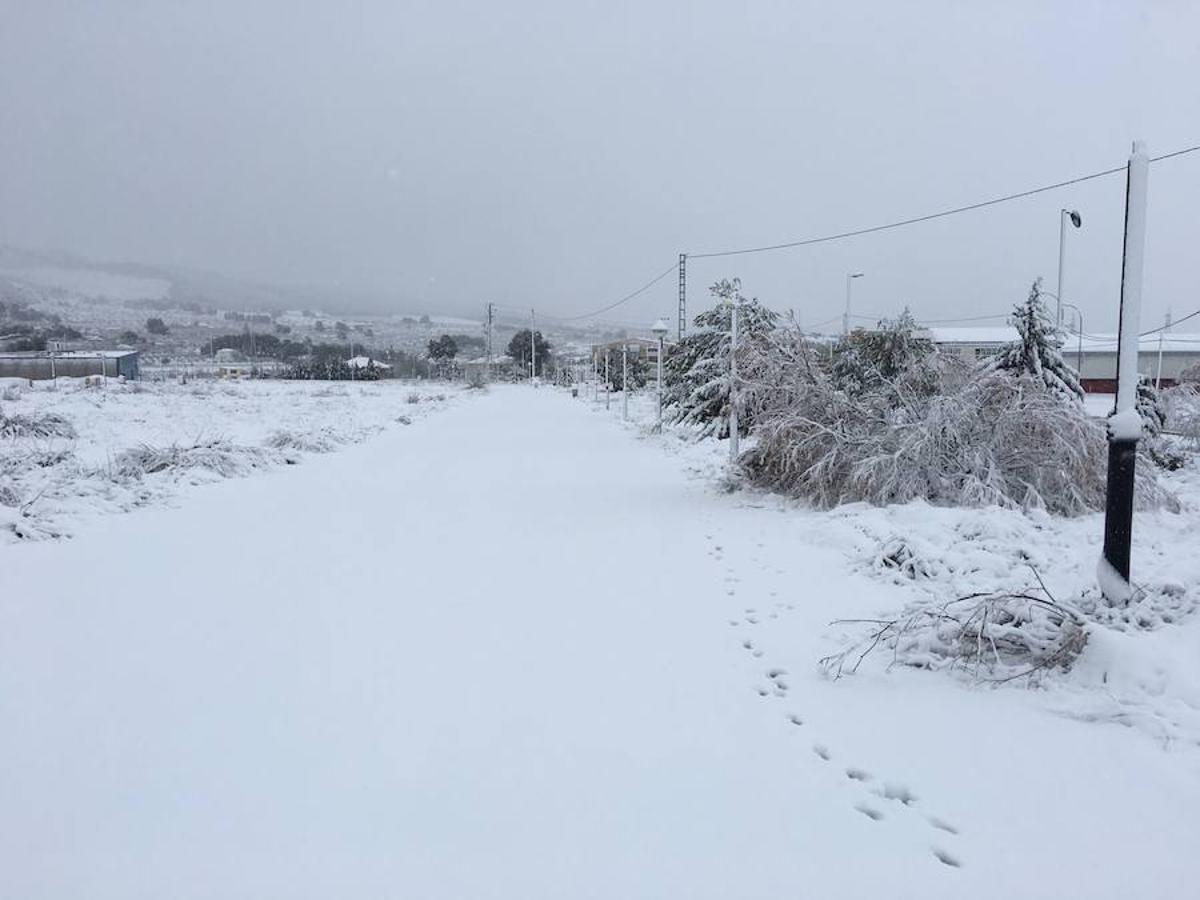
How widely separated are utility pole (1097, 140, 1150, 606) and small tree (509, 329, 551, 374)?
9384 cm

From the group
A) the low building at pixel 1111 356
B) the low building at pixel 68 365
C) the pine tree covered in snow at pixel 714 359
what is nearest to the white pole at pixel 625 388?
the pine tree covered in snow at pixel 714 359

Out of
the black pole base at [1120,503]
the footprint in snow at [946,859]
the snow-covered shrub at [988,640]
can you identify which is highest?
the black pole base at [1120,503]

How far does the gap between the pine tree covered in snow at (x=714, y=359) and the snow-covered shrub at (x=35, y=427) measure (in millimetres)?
14135

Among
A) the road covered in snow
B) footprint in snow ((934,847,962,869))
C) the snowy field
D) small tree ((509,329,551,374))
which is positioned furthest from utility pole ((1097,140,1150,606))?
small tree ((509,329,551,374))

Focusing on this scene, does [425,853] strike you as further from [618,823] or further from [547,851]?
[618,823]

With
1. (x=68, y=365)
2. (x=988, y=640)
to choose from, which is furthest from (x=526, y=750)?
(x=68, y=365)

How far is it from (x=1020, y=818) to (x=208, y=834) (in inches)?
125

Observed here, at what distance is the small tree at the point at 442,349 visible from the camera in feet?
325

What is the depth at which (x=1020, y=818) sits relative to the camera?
9.92 feet

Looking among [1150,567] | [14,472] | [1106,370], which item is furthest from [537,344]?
[1150,567]

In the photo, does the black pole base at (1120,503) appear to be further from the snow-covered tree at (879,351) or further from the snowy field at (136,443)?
the snowy field at (136,443)

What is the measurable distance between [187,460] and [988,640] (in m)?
12.1

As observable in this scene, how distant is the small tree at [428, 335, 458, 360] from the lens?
98.9m

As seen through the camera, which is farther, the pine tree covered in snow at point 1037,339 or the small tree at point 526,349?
the small tree at point 526,349
